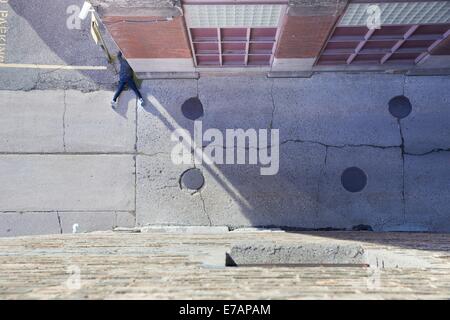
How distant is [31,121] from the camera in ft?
32.3

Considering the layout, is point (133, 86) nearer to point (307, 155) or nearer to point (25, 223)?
point (25, 223)

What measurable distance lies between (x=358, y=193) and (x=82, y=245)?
5.99 m

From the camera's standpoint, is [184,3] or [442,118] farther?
[442,118]

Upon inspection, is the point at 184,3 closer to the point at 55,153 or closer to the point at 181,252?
the point at 181,252

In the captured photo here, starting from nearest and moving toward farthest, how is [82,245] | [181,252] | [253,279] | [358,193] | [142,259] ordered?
[253,279] → [142,259] → [181,252] → [82,245] → [358,193]

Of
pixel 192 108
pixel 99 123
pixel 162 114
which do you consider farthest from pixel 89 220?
pixel 192 108

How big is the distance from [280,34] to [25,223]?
7072mm

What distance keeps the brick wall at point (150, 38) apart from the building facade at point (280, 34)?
0.02 m

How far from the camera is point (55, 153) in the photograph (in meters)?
9.74

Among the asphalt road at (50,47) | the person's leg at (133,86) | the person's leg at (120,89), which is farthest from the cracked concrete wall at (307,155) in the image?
the asphalt road at (50,47)

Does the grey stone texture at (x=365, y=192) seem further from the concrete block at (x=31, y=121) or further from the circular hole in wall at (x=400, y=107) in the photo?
the concrete block at (x=31, y=121)

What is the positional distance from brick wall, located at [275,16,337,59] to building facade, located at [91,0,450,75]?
0.02 meters
